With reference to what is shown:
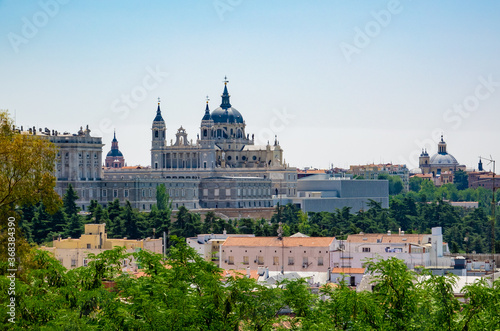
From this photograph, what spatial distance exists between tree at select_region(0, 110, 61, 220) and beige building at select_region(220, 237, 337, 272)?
107 ft

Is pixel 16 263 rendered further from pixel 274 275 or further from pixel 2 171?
pixel 274 275

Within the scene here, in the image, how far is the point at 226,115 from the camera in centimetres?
15425

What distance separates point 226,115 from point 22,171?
414ft

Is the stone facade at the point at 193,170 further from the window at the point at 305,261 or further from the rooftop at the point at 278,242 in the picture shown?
the window at the point at 305,261

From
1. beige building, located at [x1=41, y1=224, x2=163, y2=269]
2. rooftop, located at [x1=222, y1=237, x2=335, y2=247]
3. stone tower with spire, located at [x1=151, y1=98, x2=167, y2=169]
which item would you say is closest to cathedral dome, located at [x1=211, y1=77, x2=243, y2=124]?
stone tower with spire, located at [x1=151, y1=98, x2=167, y2=169]

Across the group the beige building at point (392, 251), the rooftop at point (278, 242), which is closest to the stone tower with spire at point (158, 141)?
the rooftop at point (278, 242)

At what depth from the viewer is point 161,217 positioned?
313 ft

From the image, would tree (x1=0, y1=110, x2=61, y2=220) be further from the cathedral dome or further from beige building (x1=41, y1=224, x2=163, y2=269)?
the cathedral dome

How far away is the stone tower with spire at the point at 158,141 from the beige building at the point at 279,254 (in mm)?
79168

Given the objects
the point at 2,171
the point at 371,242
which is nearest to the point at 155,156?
the point at 371,242

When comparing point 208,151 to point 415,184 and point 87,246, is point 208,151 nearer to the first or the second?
point 415,184

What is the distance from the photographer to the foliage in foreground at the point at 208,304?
2712cm

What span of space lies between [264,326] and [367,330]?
8.35 ft

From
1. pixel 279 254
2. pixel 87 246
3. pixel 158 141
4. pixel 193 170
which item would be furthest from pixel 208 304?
pixel 158 141
